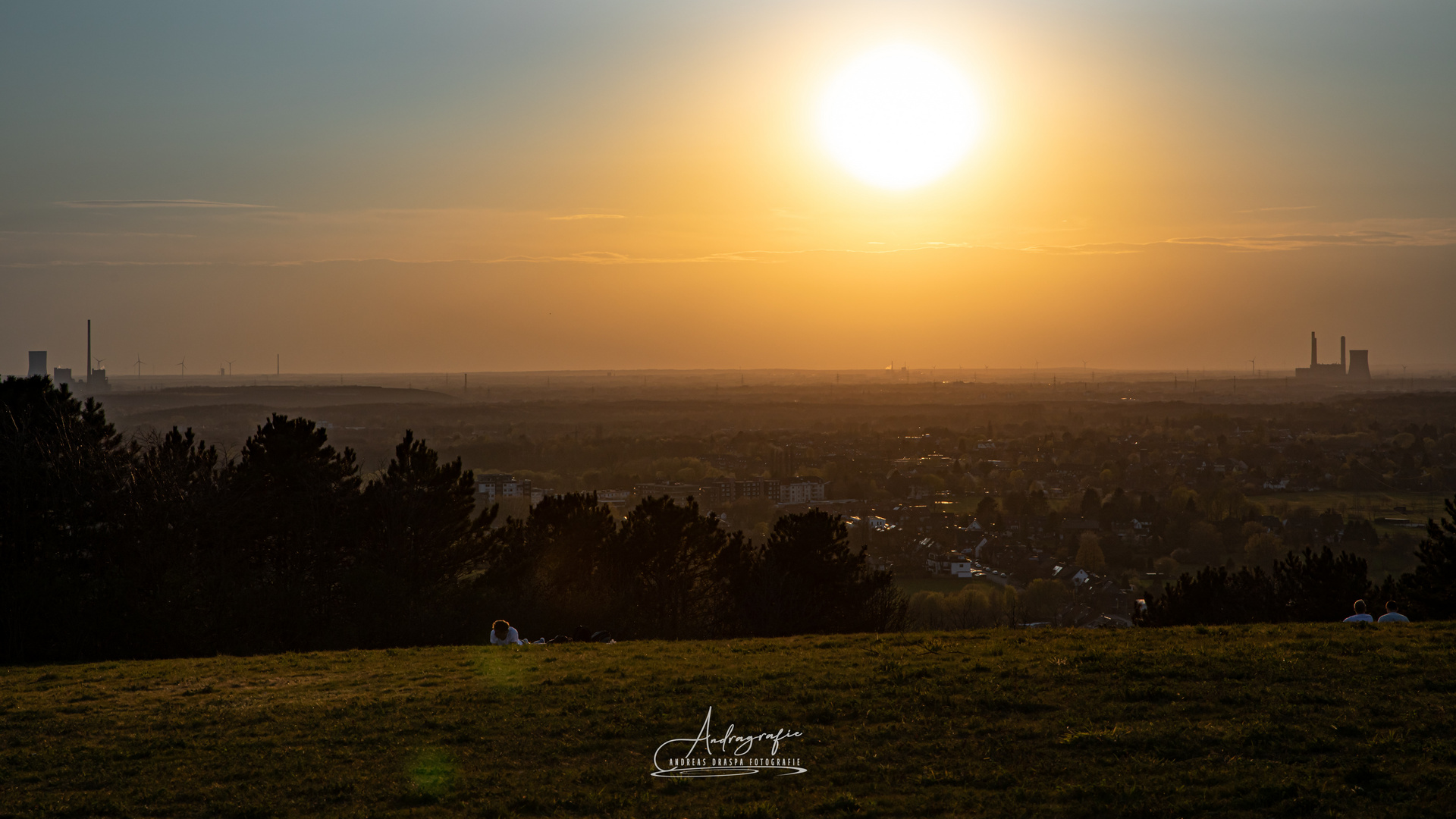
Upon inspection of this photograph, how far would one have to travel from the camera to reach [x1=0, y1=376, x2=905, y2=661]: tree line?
2477 centimetres

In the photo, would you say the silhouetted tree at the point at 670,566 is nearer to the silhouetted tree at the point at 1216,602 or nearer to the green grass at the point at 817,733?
the silhouetted tree at the point at 1216,602

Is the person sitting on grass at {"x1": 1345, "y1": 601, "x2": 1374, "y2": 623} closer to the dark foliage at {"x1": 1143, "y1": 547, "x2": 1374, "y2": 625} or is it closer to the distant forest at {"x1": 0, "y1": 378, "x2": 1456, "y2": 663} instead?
the dark foliage at {"x1": 1143, "y1": 547, "x2": 1374, "y2": 625}

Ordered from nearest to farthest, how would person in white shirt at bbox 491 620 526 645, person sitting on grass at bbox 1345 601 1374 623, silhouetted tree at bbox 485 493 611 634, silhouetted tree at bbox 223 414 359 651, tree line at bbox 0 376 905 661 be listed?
person sitting on grass at bbox 1345 601 1374 623, person in white shirt at bbox 491 620 526 645, tree line at bbox 0 376 905 661, silhouetted tree at bbox 223 414 359 651, silhouetted tree at bbox 485 493 611 634

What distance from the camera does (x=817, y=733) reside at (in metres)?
11.1

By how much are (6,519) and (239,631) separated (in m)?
7.21

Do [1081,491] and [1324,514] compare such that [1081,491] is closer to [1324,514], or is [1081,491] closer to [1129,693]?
[1324,514]

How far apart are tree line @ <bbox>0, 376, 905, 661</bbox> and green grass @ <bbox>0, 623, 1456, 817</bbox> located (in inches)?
353

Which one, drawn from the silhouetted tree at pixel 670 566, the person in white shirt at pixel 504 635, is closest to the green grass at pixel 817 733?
the person in white shirt at pixel 504 635

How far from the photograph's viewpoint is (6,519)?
26.9 m

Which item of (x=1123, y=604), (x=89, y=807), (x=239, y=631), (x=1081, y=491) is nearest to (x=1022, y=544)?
(x=1123, y=604)

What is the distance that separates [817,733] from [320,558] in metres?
24.6

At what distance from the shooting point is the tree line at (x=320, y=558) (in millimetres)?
24766

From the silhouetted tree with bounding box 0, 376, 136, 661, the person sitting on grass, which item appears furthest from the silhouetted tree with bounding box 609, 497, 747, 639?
the person sitting on grass

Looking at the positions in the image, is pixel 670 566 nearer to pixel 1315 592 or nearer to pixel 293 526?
pixel 293 526
